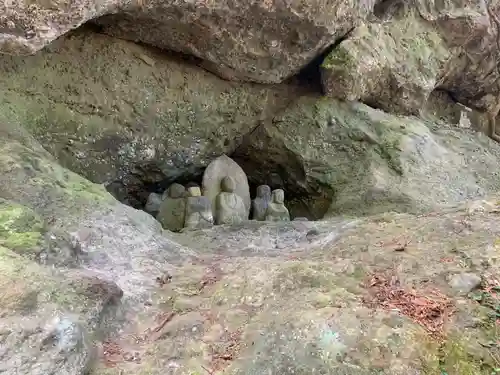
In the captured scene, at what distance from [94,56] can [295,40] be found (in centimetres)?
251

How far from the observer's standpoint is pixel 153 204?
5969 millimetres

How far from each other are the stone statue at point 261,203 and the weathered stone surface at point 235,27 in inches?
61.4

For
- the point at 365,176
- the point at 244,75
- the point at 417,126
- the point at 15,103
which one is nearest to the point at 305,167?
the point at 365,176

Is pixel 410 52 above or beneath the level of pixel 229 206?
above

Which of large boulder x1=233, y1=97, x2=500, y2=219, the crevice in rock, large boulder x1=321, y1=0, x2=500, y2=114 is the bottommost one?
large boulder x1=233, y1=97, x2=500, y2=219

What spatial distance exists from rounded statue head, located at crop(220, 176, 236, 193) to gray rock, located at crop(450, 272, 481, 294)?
3504 millimetres

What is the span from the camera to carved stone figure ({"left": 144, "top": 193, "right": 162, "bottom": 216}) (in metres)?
5.91

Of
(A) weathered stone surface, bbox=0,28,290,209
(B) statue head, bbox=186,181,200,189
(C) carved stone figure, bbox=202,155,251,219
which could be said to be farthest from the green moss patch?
(B) statue head, bbox=186,181,200,189

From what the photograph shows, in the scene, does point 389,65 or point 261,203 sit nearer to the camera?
point 261,203

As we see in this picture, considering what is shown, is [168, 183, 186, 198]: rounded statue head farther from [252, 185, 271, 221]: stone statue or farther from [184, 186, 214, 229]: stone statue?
[252, 185, 271, 221]: stone statue

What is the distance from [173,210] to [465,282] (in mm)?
3572

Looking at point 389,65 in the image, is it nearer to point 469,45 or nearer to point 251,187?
point 469,45

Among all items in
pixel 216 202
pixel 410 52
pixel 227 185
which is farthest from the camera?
pixel 410 52

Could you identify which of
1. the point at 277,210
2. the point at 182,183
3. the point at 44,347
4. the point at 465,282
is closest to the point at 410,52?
the point at 277,210
